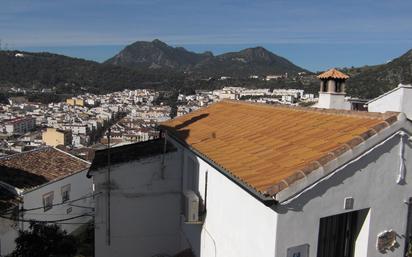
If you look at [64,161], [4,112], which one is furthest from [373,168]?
[4,112]

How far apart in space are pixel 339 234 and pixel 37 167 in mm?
23391

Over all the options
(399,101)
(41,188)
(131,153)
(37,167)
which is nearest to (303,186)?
(131,153)

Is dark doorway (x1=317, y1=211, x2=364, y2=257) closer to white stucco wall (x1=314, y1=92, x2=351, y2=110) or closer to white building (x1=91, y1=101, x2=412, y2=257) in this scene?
white building (x1=91, y1=101, x2=412, y2=257)

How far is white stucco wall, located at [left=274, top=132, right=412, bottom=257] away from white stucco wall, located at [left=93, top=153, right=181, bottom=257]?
638 cm

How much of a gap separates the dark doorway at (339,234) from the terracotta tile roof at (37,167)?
1953cm

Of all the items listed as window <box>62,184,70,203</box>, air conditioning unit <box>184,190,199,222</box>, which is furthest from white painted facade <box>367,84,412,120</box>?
window <box>62,184,70,203</box>

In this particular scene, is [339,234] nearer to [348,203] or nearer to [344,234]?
[344,234]

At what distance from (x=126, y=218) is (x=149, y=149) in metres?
2.11

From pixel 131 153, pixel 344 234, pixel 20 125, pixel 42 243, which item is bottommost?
pixel 20 125

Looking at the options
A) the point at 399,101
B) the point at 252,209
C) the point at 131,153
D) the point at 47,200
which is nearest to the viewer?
the point at 252,209

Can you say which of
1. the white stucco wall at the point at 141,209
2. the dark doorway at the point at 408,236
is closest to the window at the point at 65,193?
the white stucco wall at the point at 141,209

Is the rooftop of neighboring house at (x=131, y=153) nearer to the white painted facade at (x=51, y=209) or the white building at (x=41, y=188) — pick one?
the white painted facade at (x=51, y=209)

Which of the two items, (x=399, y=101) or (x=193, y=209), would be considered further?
(x=399, y=101)

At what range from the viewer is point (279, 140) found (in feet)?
26.1
